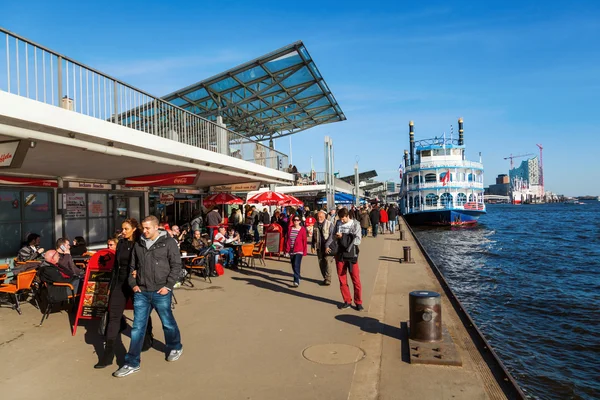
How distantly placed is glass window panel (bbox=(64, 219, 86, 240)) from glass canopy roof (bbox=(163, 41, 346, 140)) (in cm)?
886

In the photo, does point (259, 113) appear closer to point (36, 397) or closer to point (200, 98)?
point (200, 98)

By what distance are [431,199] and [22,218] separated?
3914 centimetres

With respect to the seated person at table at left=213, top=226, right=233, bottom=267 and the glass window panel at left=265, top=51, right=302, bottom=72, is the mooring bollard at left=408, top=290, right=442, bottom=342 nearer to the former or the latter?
the seated person at table at left=213, top=226, right=233, bottom=267

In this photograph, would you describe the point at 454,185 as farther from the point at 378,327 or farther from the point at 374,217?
the point at 378,327

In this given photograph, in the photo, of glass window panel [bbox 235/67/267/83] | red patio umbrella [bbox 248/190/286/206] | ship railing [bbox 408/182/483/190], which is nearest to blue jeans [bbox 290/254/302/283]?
red patio umbrella [bbox 248/190/286/206]

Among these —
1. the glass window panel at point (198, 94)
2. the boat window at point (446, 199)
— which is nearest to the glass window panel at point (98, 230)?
the glass window panel at point (198, 94)

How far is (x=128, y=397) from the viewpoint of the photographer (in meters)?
4.06

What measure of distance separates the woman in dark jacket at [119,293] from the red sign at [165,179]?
21.3ft

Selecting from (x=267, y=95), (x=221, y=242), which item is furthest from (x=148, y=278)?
(x=267, y=95)

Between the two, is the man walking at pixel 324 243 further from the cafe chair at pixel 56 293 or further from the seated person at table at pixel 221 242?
the cafe chair at pixel 56 293

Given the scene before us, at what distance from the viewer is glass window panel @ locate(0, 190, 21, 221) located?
9.59 meters

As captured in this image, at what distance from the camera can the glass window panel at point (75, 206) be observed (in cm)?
1131

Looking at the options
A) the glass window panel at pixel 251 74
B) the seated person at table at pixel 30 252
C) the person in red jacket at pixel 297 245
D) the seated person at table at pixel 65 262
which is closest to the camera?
the seated person at table at pixel 65 262

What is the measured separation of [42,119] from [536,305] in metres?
12.7
